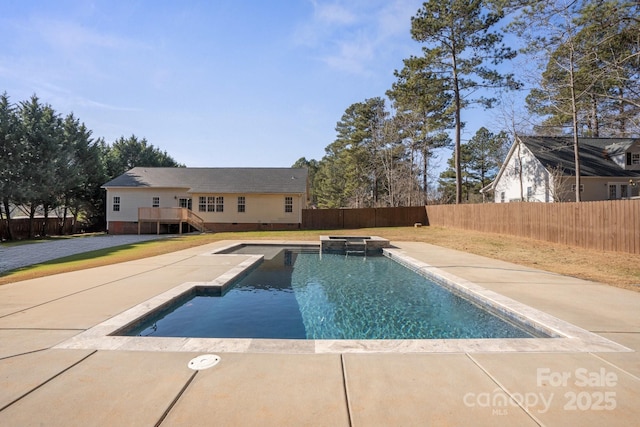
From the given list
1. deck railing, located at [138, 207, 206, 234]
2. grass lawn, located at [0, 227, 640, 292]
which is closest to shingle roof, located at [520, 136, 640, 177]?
grass lawn, located at [0, 227, 640, 292]

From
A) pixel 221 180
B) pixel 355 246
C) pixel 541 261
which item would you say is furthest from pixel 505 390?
pixel 221 180

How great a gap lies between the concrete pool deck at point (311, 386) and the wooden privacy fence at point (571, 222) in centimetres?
928

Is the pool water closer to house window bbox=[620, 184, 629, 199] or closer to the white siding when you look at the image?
the white siding

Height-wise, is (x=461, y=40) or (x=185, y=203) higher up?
(x=461, y=40)

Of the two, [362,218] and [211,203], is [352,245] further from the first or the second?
[211,203]

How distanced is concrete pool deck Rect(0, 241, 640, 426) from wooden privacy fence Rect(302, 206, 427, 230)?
2334cm

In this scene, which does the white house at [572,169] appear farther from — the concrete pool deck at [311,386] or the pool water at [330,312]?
the concrete pool deck at [311,386]

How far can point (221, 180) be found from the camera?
2750cm

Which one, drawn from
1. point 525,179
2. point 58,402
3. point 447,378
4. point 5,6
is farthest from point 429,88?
point 58,402

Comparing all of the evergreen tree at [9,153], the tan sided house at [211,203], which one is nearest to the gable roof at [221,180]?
the tan sided house at [211,203]

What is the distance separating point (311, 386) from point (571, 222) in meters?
15.2

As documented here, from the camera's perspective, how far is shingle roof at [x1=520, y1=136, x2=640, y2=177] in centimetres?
2455

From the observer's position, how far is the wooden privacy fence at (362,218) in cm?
2759

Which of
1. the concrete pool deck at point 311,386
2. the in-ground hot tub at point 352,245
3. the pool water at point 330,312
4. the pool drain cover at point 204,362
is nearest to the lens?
the concrete pool deck at point 311,386
